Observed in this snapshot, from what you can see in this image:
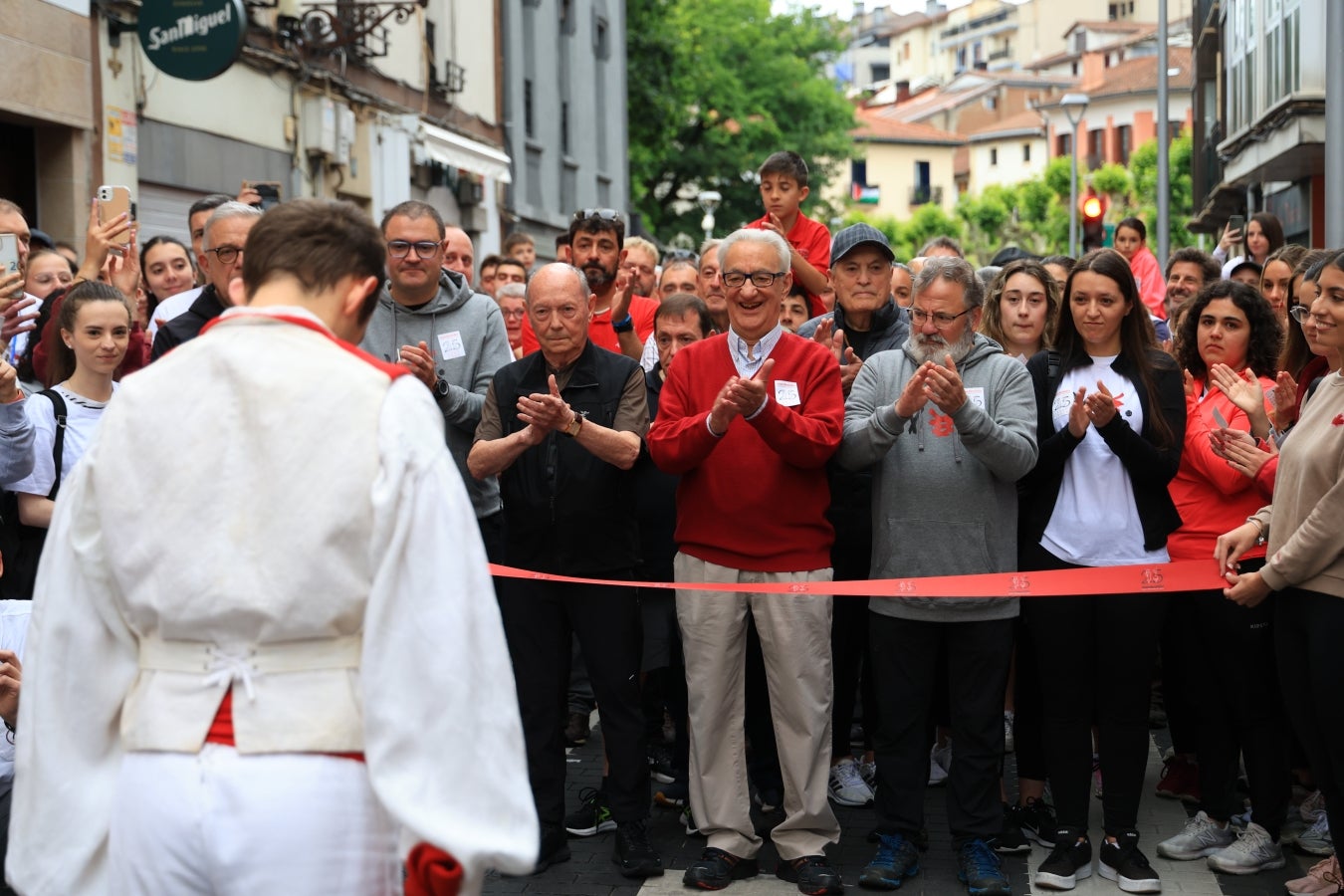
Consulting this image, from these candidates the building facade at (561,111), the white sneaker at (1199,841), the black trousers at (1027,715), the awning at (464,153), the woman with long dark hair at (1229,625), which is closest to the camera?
the woman with long dark hair at (1229,625)

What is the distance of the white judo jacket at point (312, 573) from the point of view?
3.09 metres

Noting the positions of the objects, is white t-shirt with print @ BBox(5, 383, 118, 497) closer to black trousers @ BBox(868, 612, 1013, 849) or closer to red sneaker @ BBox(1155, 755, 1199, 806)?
black trousers @ BBox(868, 612, 1013, 849)

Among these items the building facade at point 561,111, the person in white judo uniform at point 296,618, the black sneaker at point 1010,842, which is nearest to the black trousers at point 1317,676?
the black sneaker at point 1010,842

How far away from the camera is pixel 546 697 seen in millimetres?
6445

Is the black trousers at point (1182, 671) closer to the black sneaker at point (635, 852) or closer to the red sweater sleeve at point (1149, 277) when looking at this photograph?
the black sneaker at point (635, 852)

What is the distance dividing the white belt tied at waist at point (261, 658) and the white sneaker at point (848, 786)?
4.45 meters

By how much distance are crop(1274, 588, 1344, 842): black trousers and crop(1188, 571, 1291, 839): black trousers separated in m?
0.90

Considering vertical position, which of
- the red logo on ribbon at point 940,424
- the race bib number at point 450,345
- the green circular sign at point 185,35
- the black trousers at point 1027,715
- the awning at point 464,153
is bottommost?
the black trousers at point 1027,715

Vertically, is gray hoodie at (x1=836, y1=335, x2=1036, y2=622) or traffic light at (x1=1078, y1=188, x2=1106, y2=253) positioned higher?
traffic light at (x1=1078, y1=188, x2=1106, y2=253)

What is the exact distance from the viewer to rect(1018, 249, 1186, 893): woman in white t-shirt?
240 inches

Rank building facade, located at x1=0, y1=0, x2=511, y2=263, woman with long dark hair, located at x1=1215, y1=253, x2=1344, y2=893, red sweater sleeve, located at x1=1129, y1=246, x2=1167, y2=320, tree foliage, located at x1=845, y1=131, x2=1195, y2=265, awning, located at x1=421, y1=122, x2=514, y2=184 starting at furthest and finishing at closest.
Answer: tree foliage, located at x1=845, y1=131, x2=1195, y2=265 → awning, located at x1=421, y1=122, x2=514, y2=184 → building facade, located at x1=0, y1=0, x2=511, y2=263 → red sweater sleeve, located at x1=1129, y1=246, x2=1167, y2=320 → woman with long dark hair, located at x1=1215, y1=253, x2=1344, y2=893

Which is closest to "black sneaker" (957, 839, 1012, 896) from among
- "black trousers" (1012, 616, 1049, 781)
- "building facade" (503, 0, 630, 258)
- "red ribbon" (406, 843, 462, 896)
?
"black trousers" (1012, 616, 1049, 781)

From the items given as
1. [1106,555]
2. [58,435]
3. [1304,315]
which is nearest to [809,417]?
[1106,555]

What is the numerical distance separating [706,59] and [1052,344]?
129 ft
